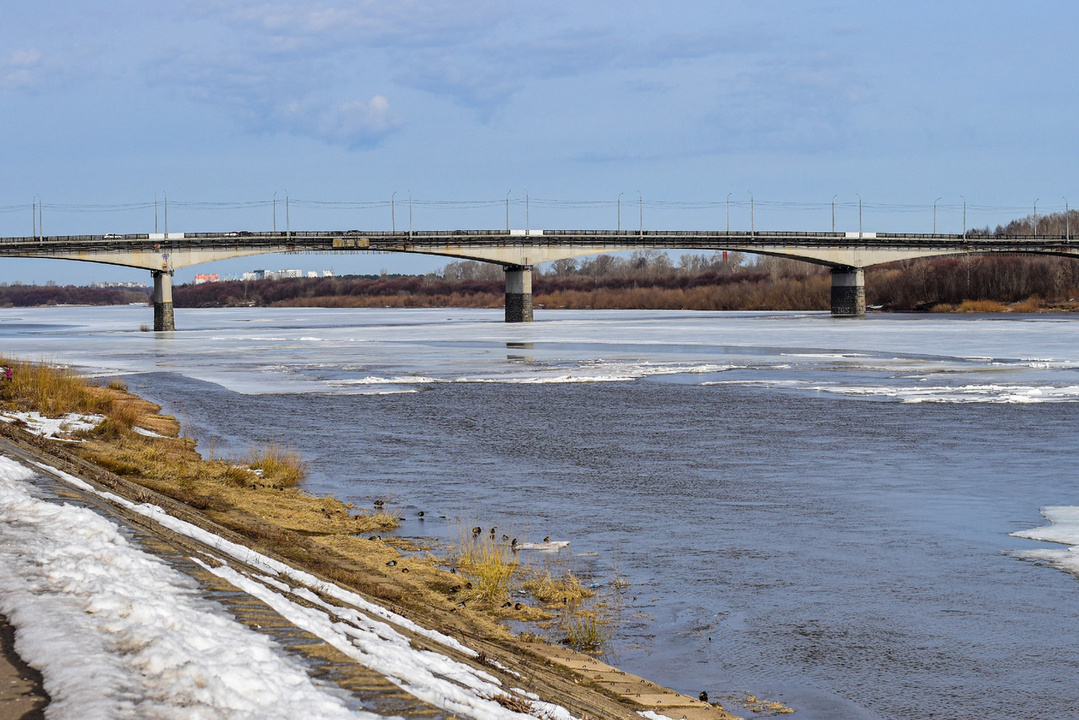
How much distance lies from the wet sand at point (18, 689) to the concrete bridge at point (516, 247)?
94.1 m

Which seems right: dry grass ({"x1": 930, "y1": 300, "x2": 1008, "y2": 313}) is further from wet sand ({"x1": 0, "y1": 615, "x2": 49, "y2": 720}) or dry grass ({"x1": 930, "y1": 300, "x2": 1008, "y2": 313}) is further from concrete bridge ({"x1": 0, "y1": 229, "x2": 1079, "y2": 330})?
wet sand ({"x1": 0, "y1": 615, "x2": 49, "y2": 720})

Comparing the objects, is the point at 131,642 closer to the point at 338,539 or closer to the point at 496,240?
the point at 338,539

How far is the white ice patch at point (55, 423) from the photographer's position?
67.1 feet

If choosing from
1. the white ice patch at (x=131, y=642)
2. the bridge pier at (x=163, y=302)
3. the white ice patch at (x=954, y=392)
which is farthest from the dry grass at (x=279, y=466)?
the bridge pier at (x=163, y=302)

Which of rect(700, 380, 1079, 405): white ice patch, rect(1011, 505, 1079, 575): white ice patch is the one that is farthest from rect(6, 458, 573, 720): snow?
rect(700, 380, 1079, 405): white ice patch

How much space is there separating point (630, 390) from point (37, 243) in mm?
75083

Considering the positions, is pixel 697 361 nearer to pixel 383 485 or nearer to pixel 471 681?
pixel 383 485

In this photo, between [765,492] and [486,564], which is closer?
[486,564]

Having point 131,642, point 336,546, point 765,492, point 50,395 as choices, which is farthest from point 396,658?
point 50,395

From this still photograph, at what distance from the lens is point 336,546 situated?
1339cm

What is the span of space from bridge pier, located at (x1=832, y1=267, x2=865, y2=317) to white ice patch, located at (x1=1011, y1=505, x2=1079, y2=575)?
110 m

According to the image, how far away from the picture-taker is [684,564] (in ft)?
42.5

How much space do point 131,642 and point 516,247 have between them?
103271 mm

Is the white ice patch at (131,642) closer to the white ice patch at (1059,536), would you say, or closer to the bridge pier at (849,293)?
the white ice patch at (1059,536)
